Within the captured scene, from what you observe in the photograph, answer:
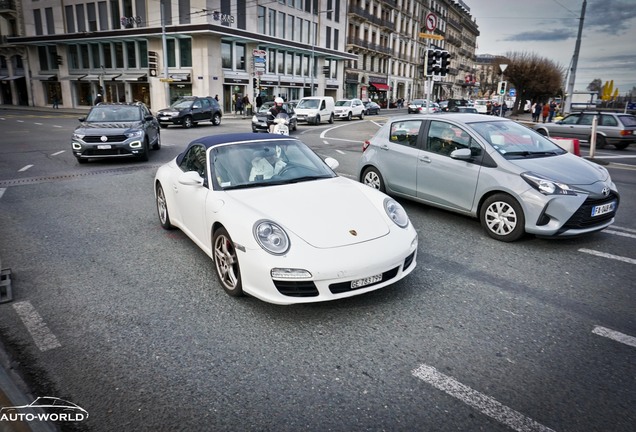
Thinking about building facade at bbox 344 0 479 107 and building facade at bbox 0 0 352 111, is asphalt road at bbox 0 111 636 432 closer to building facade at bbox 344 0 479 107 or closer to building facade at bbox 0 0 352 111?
building facade at bbox 0 0 352 111

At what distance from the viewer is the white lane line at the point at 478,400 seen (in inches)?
98.6

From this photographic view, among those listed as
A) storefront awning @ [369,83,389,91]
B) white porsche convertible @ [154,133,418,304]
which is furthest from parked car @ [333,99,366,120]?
storefront awning @ [369,83,389,91]

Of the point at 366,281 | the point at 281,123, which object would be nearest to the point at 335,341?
the point at 366,281

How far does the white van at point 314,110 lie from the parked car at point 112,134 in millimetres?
16024

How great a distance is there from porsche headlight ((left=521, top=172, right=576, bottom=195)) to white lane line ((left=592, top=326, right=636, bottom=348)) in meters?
2.10

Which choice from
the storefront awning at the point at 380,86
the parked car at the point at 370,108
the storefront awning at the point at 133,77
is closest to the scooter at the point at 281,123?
the parked car at the point at 370,108

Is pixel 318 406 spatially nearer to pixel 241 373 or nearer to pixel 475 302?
pixel 241 373

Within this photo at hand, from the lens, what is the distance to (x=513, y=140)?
6.23 m

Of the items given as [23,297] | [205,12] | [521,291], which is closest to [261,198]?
[23,297]

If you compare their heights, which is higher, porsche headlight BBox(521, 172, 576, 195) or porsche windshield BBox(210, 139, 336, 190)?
porsche windshield BBox(210, 139, 336, 190)

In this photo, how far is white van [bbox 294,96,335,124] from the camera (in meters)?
27.9

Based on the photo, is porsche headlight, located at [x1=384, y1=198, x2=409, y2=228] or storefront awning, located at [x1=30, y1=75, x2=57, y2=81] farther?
storefront awning, located at [x1=30, y1=75, x2=57, y2=81]

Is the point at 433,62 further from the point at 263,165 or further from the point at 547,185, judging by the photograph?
the point at 263,165

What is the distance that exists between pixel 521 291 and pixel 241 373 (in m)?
2.88
